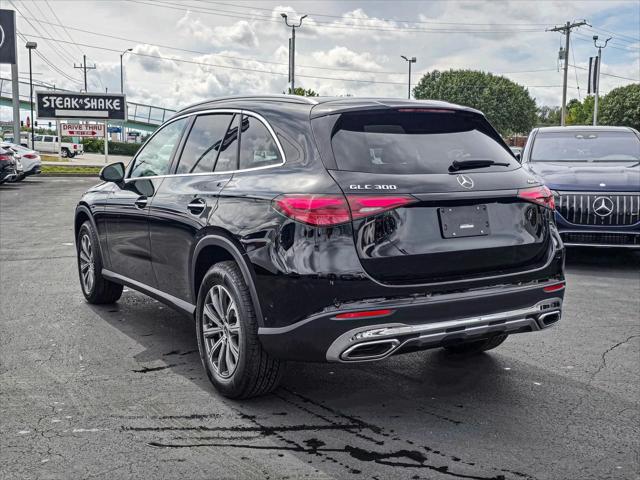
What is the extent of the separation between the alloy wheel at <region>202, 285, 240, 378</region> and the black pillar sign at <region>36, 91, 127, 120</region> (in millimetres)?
41174

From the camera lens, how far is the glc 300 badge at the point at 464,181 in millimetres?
3988

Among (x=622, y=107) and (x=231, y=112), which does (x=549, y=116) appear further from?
(x=231, y=112)

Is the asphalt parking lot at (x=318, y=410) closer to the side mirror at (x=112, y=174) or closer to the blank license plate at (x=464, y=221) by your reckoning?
the blank license plate at (x=464, y=221)

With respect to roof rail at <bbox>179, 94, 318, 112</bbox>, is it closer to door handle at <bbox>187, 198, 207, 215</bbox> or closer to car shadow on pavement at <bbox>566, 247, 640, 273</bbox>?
door handle at <bbox>187, 198, 207, 215</bbox>

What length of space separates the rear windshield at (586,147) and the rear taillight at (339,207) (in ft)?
22.9

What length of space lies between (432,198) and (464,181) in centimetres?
28

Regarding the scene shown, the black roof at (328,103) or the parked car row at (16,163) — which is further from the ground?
the black roof at (328,103)

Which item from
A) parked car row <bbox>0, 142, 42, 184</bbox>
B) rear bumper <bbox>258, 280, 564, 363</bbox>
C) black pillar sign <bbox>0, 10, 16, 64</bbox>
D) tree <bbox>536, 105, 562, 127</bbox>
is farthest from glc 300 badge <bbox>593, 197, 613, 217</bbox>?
tree <bbox>536, 105, 562, 127</bbox>

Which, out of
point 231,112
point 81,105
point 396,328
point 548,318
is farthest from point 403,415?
point 81,105

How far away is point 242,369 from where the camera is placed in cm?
410

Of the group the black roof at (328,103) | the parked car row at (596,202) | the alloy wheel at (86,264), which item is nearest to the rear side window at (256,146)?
the black roof at (328,103)

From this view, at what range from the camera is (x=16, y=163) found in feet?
82.6

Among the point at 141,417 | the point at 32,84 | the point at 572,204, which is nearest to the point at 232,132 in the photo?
the point at 141,417

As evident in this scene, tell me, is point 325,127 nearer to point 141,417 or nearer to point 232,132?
point 232,132
